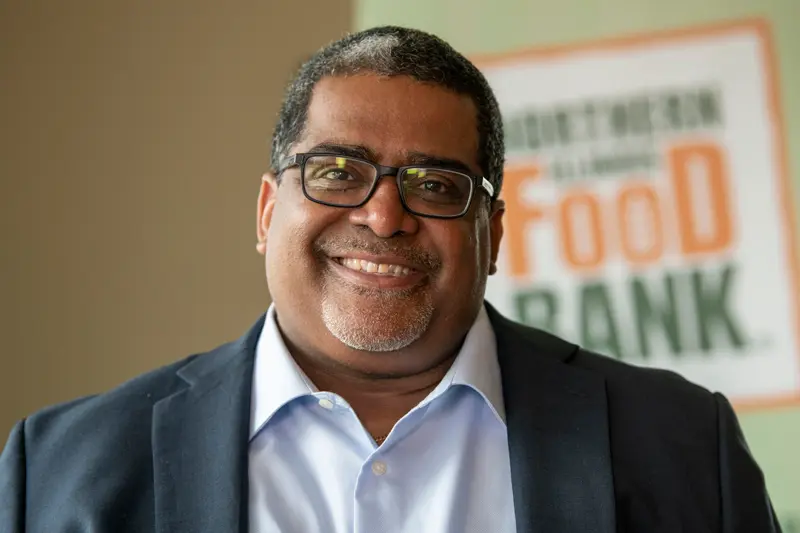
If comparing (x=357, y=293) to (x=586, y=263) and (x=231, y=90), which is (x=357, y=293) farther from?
(x=231, y=90)

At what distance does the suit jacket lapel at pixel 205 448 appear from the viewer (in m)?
1.47

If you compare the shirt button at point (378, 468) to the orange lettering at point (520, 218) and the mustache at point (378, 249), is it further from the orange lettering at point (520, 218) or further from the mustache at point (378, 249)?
the orange lettering at point (520, 218)

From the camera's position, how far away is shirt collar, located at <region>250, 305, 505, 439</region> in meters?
1.62

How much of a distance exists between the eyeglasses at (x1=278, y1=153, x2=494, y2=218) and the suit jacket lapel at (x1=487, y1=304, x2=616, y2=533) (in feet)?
0.99

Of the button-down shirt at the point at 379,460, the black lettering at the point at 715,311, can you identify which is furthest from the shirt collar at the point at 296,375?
the black lettering at the point at 715,311

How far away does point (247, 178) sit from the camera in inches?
118

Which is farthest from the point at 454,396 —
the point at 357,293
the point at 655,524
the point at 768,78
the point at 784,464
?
the point at 768,78

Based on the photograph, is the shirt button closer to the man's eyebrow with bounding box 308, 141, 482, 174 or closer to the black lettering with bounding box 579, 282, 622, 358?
the man's eyebrow with bounding box 308, 141, 482, 174

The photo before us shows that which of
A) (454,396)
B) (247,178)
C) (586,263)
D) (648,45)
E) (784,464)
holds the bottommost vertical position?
(784,464)

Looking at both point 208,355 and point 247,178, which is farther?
point 247,178

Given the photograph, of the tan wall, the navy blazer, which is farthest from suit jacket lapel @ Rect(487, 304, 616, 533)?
the tan wall

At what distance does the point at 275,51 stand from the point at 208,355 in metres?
1.54

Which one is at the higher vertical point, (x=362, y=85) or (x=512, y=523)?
(x=362, y=85)

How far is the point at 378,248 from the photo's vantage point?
62.9 inches
